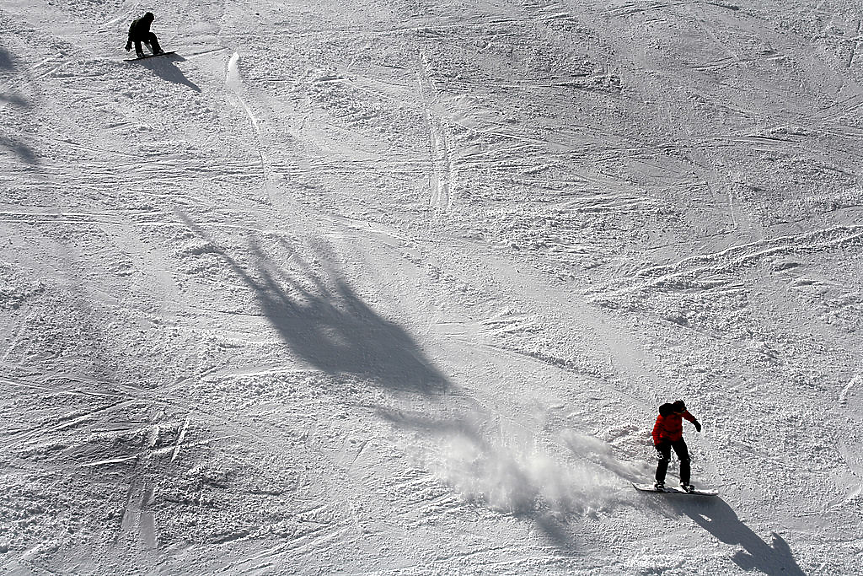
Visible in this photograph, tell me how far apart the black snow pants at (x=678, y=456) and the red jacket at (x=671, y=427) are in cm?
7

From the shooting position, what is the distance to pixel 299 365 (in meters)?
9.61

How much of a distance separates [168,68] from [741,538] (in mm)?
12658

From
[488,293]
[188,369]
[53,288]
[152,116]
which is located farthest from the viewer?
[152,116]

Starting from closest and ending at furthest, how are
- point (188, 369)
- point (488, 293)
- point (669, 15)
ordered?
point (188, 369) → point (488, 293) → point (669, 15)

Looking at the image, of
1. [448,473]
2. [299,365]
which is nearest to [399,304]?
[299,365]

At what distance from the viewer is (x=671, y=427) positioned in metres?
8.43

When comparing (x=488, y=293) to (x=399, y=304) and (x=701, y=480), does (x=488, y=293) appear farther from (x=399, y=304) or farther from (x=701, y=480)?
(x=701, y=480)

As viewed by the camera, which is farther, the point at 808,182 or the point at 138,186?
the point at 808,182

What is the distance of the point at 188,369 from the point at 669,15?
1360 cm

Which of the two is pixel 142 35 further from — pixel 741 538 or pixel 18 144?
pixel 741 538

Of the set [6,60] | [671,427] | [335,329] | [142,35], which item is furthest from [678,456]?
[6,60]

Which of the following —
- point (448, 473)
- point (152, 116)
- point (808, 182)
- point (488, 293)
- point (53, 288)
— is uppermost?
point (808, 182)

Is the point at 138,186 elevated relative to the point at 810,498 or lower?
elevated

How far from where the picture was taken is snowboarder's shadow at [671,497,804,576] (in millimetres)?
8234
